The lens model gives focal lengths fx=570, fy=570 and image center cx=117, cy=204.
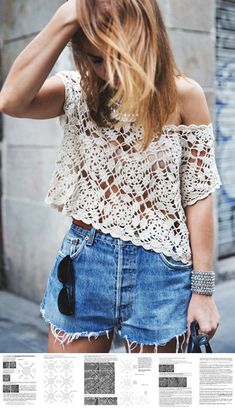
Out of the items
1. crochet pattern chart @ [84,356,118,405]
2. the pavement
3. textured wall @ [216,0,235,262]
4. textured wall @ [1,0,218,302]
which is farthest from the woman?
textured wall @ [216,0,235,262]

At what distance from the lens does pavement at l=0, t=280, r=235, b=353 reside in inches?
97.3

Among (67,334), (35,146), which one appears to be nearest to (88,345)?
(67,334)

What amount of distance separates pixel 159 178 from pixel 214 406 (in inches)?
26.1

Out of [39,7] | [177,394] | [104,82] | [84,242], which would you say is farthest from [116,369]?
[39,7]

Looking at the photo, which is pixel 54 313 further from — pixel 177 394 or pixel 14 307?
pixel 14 307

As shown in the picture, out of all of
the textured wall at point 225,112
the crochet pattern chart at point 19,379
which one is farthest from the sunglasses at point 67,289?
the textured wall at point 225,112

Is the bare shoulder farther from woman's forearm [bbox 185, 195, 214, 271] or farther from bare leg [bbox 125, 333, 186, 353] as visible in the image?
bare leg [bbox 125, 333, 186, 353]

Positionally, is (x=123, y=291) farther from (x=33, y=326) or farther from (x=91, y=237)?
(x=33, y=326)

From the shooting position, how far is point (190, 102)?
1.15 metres

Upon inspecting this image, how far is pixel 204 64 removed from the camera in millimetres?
2736

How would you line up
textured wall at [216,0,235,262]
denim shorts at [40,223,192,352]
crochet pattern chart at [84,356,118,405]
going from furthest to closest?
textured wall at [216,0,235,262]
crochet pattern chart at [84,356,118,405]
denim shorts at [40,223,192,352]

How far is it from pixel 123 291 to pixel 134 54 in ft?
1.50

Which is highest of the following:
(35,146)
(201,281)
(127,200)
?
(35,146)

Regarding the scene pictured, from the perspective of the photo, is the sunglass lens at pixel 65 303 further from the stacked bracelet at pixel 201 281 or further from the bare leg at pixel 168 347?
the stacked bracelet at pixel 201 281
